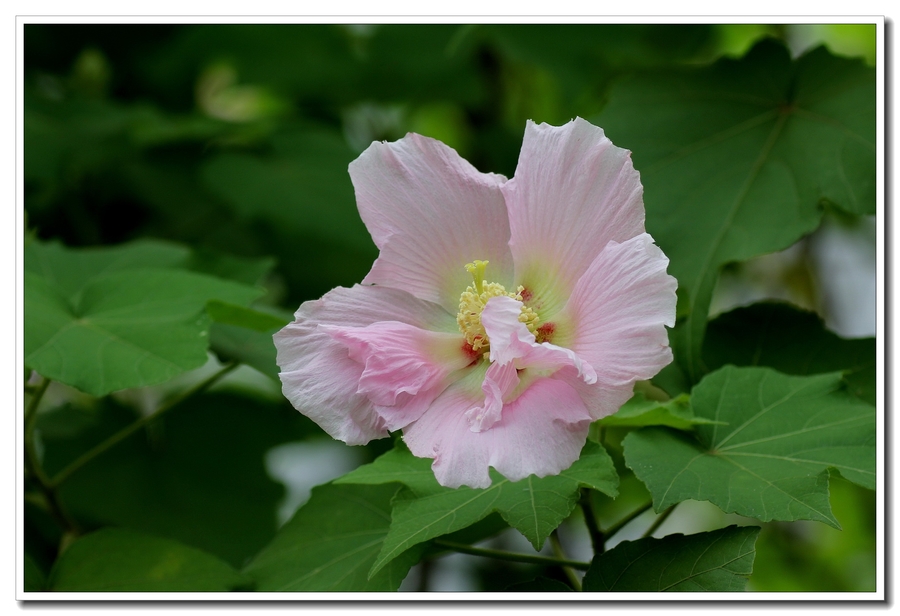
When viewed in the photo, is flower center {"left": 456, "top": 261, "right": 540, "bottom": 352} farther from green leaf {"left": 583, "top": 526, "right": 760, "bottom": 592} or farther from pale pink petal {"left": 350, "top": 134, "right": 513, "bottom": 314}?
green leaf {"left": 583, "top": 526, "right": 760, "bottom": 592}

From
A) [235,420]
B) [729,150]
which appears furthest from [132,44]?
[729,150]

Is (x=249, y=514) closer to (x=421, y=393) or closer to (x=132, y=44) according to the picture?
(x=421, y=393)

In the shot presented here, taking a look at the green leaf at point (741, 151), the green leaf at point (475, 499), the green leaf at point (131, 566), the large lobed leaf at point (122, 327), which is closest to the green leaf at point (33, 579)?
the green leaf at point (131, 566)

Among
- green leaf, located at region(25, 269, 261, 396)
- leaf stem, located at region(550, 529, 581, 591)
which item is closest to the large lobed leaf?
green leaf, located at region(25, 269, 261, 396)

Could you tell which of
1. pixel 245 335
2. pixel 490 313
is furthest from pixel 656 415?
pixel 245 335

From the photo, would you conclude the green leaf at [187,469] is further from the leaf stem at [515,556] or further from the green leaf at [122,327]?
the leaf stem at [515,556]

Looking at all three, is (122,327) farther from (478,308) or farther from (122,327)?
(478,308)

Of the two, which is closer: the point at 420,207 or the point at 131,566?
the point at 420,207
